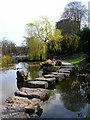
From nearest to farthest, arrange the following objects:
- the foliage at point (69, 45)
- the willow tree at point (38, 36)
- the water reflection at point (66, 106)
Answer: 1. the water reflection at point (66, 106)
2. the willow tree at point (38, 36)
3. the foliage at point (69, 45)

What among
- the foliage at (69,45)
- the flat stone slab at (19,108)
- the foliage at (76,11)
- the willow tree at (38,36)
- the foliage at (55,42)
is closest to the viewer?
the flat stone slab at (19,108)

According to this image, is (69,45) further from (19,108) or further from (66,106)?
(19,108)

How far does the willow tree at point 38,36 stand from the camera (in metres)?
16.5

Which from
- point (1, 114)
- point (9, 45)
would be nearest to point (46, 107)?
point (1, 114)

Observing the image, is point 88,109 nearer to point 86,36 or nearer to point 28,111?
point 28,111

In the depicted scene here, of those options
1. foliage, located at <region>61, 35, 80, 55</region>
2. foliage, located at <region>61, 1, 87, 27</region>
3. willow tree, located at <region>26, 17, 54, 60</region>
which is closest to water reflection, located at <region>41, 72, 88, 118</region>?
willow tree, located at <region>26, 17, 54, 60</region>

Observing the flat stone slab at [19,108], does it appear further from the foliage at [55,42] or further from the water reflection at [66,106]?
the foliage at [55,42]

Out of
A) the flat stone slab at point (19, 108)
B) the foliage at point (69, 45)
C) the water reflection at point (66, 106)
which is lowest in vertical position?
the water reflection at point (66, 106)

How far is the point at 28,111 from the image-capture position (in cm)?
277

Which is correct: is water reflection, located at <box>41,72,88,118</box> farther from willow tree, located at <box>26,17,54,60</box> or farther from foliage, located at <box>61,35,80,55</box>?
foliage, located at <box>61,35,80,55</box>

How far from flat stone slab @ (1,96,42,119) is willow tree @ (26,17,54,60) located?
13376mm

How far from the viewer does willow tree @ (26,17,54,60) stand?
1645 centimetres

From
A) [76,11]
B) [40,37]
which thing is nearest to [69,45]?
[40,37]

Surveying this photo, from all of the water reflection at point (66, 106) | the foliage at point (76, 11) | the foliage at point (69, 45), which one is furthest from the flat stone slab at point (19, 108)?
the foliage at point (76, 11)
